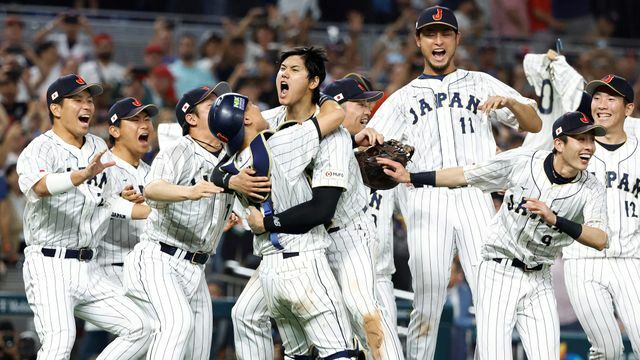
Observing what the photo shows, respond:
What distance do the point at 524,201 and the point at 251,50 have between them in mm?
8232

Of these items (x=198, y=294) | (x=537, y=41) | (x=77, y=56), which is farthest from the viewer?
(x=537, y=41)

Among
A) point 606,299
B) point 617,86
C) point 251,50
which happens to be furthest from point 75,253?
point 251,50

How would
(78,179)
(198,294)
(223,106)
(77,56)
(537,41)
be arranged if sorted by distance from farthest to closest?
(537,41) < (77,56) < (198,294) < (78,179) < (223,106)

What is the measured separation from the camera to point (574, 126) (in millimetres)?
7195

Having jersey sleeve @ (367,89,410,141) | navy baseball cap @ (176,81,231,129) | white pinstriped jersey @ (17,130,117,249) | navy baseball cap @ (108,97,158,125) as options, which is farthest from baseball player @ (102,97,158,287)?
jersey sleeve @ (367,89,410,141)

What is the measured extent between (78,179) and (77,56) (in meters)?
6.85

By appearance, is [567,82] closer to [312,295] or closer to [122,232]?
[312,295]

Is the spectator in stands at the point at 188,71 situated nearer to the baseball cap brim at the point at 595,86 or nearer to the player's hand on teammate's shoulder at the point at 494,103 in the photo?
the baseball cap brim at the point at 595,86

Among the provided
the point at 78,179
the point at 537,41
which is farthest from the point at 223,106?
the point at 537,41

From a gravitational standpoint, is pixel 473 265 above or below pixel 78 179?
below

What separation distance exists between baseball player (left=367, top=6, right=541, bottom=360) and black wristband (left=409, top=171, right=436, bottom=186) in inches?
Answer: 18.0

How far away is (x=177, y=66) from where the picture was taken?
14211 millimetres

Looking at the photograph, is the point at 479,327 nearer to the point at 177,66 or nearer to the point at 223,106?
the point at 223,106

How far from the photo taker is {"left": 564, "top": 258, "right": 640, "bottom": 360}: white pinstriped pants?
8.00m
